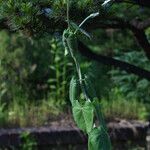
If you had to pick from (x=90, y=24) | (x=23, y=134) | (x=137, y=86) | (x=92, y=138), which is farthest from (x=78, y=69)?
(x=137, y=86)

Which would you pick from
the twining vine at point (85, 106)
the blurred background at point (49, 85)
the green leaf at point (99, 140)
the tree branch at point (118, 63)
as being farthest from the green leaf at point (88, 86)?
the blurred background at point (49, 85)

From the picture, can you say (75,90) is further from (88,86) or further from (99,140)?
(99,140)

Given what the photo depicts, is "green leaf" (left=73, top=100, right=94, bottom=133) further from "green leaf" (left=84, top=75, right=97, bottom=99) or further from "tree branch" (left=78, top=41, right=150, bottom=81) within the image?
"tree branch" (left=78, top=41, right=150, bottom=81)

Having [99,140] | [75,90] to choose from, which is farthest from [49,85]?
[99,140]

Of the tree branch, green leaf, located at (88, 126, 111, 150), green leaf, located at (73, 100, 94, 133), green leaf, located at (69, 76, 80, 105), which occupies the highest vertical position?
the tree branch

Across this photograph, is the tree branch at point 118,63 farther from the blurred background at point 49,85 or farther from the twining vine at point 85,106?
the blurred background at point 49,85

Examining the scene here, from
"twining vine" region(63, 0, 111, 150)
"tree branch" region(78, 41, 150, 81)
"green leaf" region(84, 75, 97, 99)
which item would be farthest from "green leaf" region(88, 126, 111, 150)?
"tree branch" region(78, 41, 150, 81)

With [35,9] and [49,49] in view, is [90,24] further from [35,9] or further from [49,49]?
[49,49]
